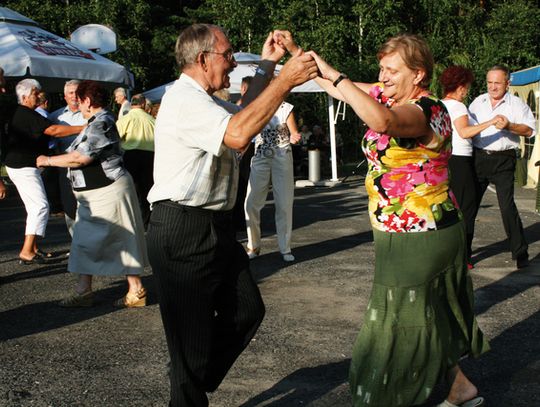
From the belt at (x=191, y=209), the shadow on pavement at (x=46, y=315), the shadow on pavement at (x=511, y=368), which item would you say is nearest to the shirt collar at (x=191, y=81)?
the belt at (x=191, y=209)

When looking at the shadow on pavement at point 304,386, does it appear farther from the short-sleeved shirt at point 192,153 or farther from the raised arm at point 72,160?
the raised arm at point 72,160

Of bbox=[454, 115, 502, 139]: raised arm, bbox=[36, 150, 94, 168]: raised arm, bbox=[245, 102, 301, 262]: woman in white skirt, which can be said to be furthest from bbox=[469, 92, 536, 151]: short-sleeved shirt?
bbox=[36, 150, 94, 168]: raised arm

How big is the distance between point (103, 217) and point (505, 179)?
3.90m

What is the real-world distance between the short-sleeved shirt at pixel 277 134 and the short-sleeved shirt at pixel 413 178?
461cm

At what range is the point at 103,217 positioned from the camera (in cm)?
659

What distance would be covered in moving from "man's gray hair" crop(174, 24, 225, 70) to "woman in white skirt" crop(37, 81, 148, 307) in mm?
2682

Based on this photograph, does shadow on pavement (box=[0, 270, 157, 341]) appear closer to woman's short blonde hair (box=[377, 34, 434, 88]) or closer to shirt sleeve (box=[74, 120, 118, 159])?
shirt sleeve (box=[74, 120, 118, 159])

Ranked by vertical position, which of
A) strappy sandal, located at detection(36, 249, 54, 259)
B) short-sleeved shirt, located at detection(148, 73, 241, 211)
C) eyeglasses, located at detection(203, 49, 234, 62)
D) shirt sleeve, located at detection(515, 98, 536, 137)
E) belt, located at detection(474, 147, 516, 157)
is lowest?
strappy sandal, located at detection(36, 249, 54, 259)

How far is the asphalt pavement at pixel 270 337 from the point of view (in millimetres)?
4645

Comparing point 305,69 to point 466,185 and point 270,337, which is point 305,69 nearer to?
point 270,337

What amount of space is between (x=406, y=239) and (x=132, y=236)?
334cm

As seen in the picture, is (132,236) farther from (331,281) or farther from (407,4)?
(407,4)

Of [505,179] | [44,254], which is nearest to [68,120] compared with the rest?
[44,254]

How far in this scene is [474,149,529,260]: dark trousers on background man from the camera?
7977 millimetres
